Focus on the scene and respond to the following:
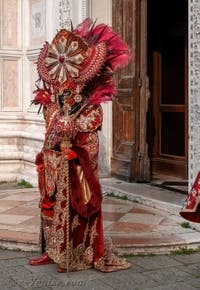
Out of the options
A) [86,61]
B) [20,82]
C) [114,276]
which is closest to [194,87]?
[86,61]

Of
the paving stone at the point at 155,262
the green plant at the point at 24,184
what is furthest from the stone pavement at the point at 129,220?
the green plant at the point at 24,184

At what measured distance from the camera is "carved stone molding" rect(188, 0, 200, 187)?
6347 millimetres

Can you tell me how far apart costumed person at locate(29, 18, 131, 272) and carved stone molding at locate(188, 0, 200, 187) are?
1.57m

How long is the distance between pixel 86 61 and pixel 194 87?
6.13 feet

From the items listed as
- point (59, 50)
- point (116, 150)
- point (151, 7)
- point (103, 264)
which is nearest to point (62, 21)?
point (151, 7)

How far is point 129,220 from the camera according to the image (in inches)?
261

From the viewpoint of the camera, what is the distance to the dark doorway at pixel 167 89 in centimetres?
918

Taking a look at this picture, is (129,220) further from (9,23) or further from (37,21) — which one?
(9,23)

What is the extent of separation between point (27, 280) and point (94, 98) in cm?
151

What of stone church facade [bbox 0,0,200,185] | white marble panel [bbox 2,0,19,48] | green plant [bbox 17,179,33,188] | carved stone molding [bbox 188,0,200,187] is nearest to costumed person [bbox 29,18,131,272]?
carved stone molding [bbox 188,0,200,187]

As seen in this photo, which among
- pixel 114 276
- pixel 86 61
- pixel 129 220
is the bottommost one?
pixel 114 276

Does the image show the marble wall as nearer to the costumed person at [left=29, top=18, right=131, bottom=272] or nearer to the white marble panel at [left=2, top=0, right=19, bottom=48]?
the white marble panel at [left=2, top=0, right=19, bottom=48]

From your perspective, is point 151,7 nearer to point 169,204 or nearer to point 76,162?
point 169,204

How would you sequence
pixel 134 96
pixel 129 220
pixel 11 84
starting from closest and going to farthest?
pixel 129 220 → pixel 134 96 → pixel 11 84
